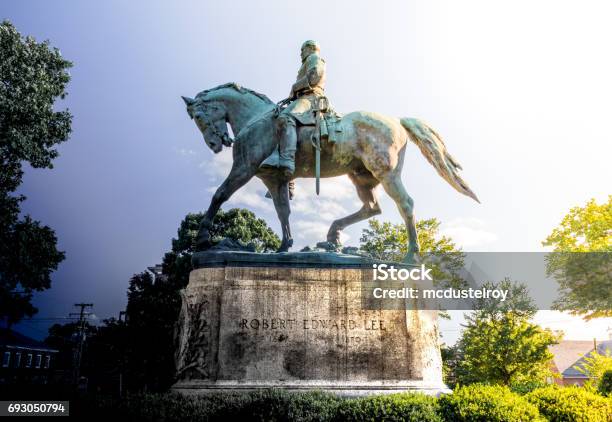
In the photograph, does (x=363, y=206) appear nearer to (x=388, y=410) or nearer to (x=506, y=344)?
(x=388, y=410)

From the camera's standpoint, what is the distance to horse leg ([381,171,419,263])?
9938mm

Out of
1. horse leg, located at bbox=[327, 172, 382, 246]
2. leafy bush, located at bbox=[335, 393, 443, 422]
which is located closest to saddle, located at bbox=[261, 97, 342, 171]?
horse leg, located at bbox=[327, 172, 382, 246]

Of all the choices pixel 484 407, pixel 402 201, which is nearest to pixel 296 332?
pixel 484 407

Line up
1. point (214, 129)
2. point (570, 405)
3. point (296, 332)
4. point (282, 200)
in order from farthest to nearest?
1. point (214, 129)
2. point (282, 200)
3. point (296, 332)
4. point (570, 405)

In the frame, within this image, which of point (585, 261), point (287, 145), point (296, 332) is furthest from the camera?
point (585, 261)

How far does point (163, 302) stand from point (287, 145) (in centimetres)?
2344

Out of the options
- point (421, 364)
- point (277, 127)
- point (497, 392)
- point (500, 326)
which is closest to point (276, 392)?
point (421, 364)

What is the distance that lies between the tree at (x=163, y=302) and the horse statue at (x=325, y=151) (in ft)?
52.9

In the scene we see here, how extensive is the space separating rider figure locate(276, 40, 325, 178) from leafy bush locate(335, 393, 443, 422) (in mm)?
4498

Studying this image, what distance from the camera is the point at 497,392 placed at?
25.2 feet

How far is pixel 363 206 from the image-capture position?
1092 cm

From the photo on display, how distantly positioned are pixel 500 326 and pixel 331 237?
64.7ft

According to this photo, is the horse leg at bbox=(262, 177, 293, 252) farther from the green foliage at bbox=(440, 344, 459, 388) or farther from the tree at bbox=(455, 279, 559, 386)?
the green foliage at bbox=(440, 344, 459, 388)

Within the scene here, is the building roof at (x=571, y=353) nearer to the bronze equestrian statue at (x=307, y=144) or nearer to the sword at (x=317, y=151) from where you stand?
the bronze equestrian statue at (x=307, y=144)
